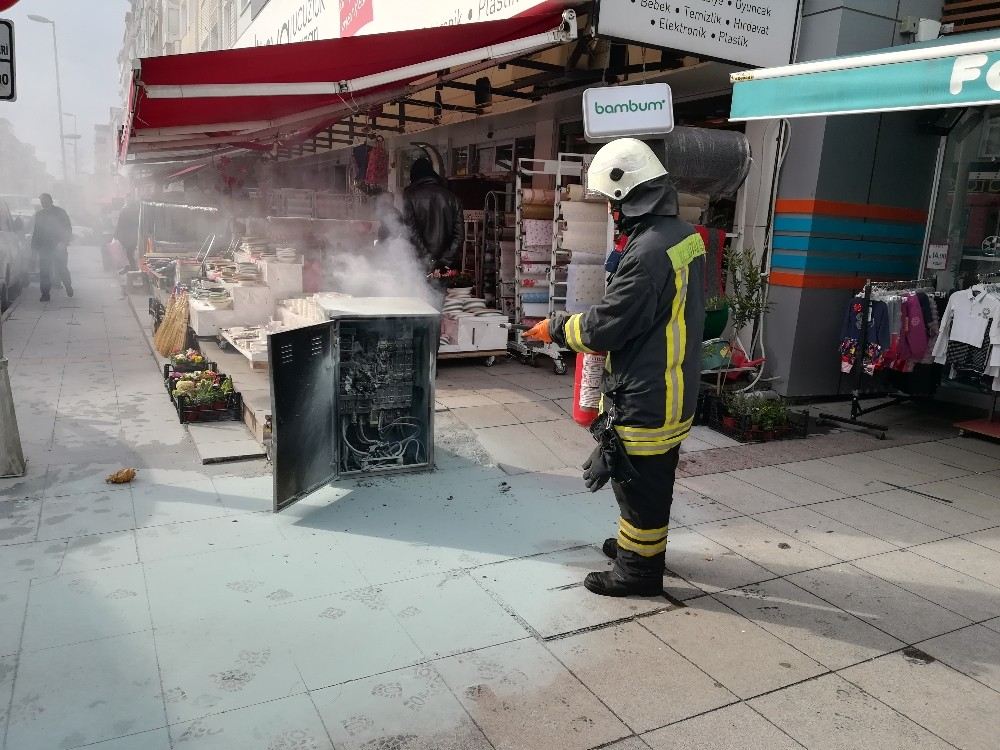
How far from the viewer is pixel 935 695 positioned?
305 cm

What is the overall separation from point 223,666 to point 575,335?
2.14 meters

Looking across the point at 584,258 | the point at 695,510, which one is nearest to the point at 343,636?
the point at 695,510

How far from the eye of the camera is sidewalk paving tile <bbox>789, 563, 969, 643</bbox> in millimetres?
3592

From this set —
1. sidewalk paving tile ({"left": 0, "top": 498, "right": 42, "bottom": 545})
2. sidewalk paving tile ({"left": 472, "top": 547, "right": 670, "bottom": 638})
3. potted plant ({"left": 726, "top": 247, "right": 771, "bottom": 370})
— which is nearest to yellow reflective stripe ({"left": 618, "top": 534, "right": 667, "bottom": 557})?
sidewalk paving tile ({"left": 472, "top": 547, "right": 670, "bottom": 638})

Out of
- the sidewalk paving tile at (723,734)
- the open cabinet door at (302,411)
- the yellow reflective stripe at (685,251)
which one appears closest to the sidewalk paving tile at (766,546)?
the sidewalk paving tile at (723,734)

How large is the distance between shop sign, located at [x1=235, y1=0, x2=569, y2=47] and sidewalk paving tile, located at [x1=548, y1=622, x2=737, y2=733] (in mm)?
4629

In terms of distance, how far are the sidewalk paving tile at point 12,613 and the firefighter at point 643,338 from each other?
267 cm

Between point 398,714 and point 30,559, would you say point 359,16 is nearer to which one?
point 30,559

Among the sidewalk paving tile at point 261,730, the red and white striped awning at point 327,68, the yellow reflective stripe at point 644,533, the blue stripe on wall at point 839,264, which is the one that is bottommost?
the sidewalk paving tile at point 261,730

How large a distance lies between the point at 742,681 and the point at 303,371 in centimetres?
298

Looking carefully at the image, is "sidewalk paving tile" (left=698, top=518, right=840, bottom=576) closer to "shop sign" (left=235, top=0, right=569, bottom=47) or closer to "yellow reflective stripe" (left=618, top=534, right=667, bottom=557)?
"yellow reflective stripe" (left=618, top=534, right=667, bottom=557)

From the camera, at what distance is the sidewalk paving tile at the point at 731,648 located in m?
3.11

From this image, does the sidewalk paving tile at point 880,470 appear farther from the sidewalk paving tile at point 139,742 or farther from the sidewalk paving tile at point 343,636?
the sidewalk paving tile at point 139,742

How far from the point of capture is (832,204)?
7281mm
